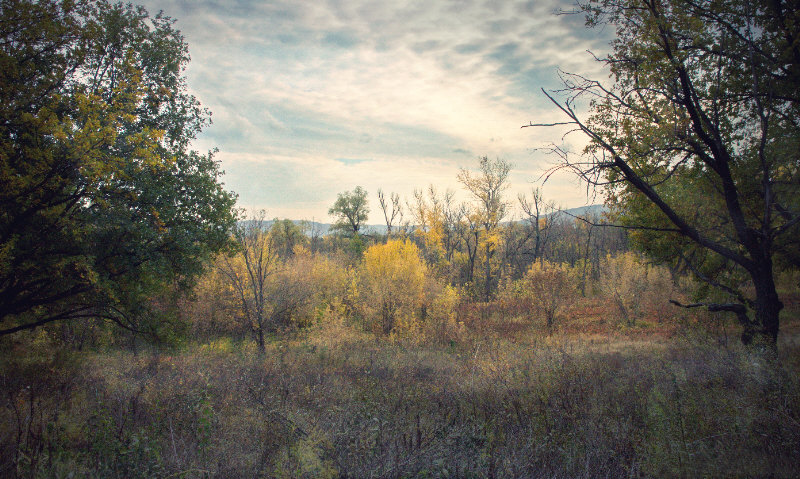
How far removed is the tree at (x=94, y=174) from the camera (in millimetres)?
7289

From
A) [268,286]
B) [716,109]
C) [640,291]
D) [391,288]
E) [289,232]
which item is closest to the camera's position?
[716,109]

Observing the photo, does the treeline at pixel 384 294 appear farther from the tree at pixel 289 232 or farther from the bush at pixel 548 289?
the tree at pixel 289 232

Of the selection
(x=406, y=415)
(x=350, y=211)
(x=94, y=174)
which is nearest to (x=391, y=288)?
(x=406, y=415)

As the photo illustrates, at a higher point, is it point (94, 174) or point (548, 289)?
point (94, 174)

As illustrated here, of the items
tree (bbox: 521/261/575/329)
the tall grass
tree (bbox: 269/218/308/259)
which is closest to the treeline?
tree (bbox: 521/261/575/329)

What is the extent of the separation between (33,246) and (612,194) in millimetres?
13403

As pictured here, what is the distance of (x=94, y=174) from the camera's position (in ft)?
24.2

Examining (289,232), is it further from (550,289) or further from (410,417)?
(410,417)

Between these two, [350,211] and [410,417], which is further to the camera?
[350,211]

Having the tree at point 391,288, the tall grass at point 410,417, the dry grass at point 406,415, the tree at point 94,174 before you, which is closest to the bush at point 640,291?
the dry grass at point 406,415

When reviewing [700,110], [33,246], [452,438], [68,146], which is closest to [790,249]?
[700,110]

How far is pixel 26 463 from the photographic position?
467 centimetres

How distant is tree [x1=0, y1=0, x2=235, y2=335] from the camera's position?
729cm

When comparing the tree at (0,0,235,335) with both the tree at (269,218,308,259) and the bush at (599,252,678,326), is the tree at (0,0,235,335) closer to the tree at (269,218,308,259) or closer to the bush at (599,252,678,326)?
the bush at (599,252,678,326)
